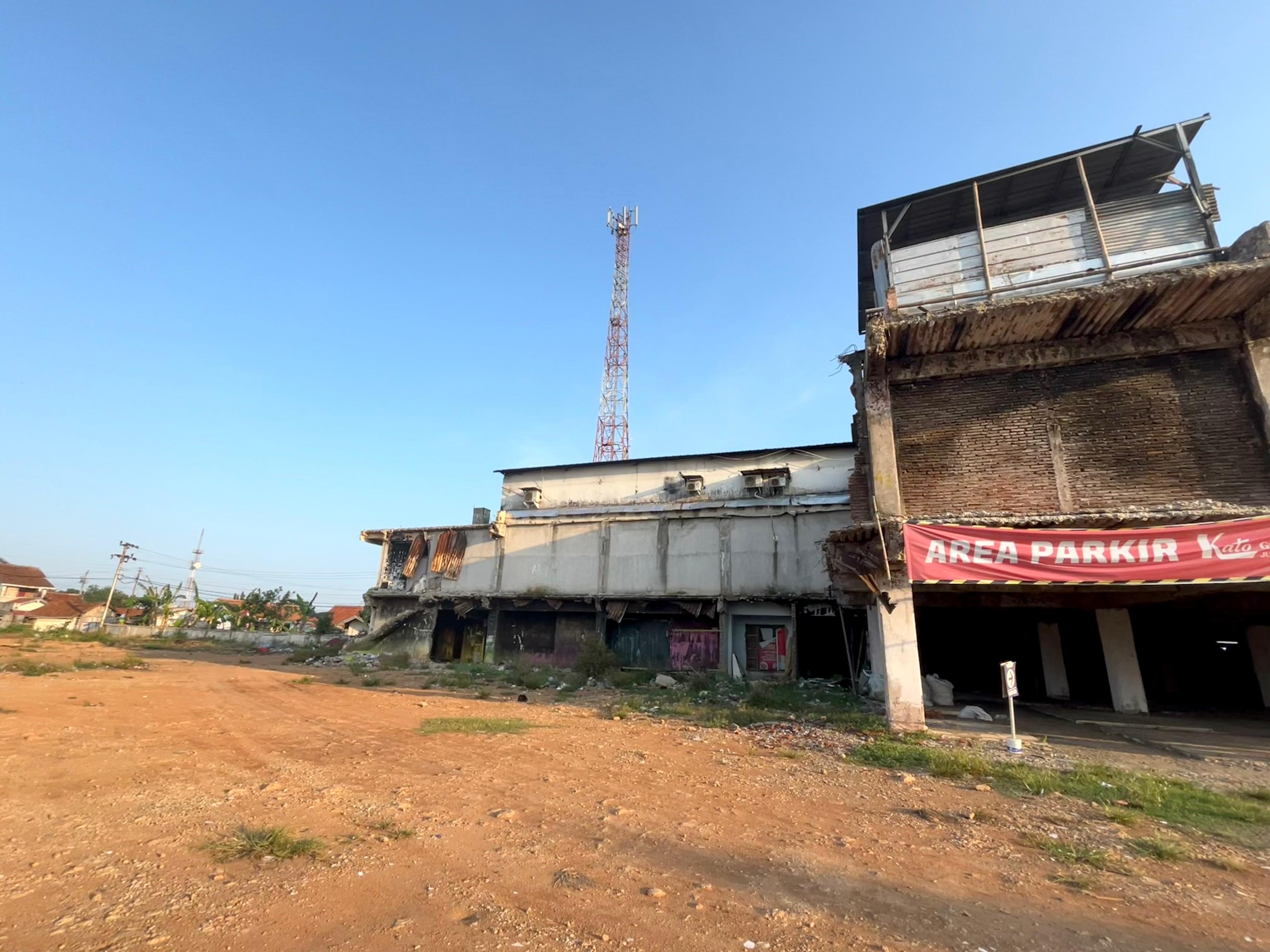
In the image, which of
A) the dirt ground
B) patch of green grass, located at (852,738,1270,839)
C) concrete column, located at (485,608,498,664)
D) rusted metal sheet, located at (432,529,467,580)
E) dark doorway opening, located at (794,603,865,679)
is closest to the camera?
the dirt ground

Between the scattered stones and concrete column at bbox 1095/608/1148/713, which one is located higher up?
concrete column at bbox 1095/608/1148/713

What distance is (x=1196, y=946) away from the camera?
324cm

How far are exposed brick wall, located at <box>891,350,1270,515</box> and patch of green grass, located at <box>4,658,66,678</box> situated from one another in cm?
2398

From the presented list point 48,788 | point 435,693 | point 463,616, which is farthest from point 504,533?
point 48,788

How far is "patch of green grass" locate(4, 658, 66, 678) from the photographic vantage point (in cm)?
1628

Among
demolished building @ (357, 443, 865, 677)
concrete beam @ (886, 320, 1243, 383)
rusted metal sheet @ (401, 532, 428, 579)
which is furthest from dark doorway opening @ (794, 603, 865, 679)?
rusted metal sheet @ (401, 532, 428, 579)

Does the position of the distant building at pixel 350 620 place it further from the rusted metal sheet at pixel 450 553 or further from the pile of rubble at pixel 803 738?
the pile of rubble at pixel 803 738

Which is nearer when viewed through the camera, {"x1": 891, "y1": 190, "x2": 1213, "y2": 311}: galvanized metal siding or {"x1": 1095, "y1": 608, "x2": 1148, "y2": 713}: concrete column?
{"x1": 891, "y1": 190, "x2": 1213, "y2": 311}: galvanized metal siding

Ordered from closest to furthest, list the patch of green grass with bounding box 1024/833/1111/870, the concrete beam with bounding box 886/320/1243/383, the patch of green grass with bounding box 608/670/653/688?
1. the patch of green grass with bounding box 1024/833/1111/870
2. the concrete beam with bounding box 886/320/1243/383
3. the patch of green grass with bounding box 608/670/653/688

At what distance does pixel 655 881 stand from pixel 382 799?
10.5ft

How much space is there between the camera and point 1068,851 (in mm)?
4539

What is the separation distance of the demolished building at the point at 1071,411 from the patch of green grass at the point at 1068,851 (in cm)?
496

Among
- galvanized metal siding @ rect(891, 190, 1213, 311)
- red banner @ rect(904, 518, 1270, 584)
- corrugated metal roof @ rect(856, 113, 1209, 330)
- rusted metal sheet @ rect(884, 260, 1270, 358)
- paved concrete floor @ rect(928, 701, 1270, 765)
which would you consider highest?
corrugated metal roof @ rect(856, 113, 1209, 330)

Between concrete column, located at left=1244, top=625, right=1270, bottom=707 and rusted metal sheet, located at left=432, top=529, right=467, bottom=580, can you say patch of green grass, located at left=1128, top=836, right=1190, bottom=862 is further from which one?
rusted metal sheet, located at left=432, top=529, right=467, bottom=580
